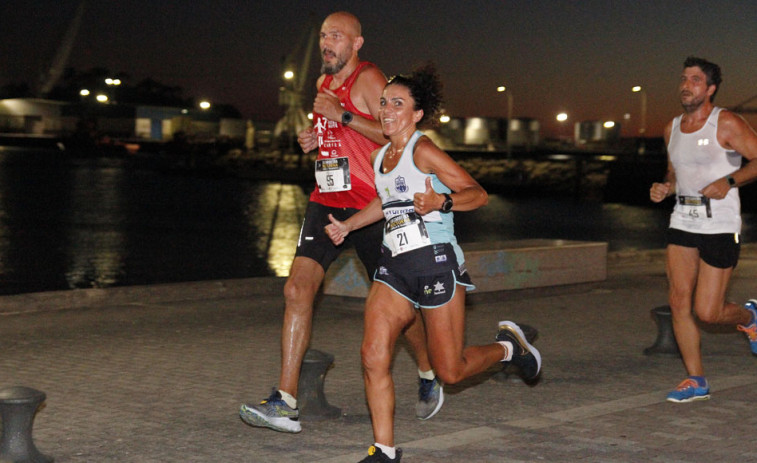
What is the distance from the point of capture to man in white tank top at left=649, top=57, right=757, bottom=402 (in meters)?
6.77

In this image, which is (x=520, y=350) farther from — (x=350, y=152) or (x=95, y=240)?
(x=95, y=240)

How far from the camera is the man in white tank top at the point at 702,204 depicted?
267 inches

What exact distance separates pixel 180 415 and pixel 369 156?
181 cm

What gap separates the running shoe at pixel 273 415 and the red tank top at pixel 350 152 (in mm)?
1184

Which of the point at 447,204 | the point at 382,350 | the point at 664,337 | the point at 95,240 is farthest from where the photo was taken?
the point at 95,240

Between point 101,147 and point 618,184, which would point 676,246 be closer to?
point 618,184

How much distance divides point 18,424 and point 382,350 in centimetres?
170

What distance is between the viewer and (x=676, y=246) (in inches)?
274

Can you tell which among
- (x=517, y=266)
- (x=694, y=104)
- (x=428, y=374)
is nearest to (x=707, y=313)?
(x=694, y=104)

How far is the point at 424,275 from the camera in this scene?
5.37m

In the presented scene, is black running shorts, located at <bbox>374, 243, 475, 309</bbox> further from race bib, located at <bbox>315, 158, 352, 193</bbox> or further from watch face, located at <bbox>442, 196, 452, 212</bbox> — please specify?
race bib, located at <bbox>315, 158, 352, 193</bbox>

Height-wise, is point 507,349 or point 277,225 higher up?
point 507,349

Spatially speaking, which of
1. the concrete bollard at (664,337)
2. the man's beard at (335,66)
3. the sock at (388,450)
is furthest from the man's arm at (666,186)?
the sock at (388,450)

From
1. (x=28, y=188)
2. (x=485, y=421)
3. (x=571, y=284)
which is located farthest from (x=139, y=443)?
(x=28, y=188)
